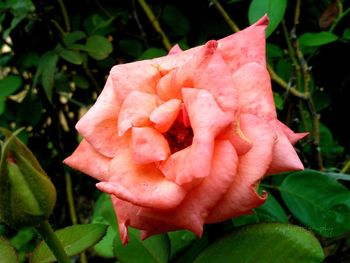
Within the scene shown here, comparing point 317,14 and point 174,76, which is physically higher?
point 174,76

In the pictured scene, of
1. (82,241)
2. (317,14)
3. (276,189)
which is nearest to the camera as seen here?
(82,241)

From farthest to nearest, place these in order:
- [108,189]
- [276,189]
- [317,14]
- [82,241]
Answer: [317,14]
[276,189]
[82,241]
[108,189]

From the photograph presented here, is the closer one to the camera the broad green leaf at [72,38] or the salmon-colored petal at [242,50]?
the salmon-colored petal at [242,50]

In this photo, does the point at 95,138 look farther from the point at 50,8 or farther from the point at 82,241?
the point at 50,8

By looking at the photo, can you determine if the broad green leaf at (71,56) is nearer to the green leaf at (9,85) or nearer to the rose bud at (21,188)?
the green leaf at (9,85)

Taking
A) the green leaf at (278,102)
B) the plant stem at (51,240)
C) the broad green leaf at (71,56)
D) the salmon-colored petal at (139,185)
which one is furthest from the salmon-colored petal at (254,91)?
the broad green leaf at (71,56)

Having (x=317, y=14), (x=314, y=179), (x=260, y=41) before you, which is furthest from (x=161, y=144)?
(x=317, y=14)

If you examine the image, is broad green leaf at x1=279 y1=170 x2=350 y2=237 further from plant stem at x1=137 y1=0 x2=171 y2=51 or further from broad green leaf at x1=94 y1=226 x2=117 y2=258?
plant stem at x1=137 y1=0 x2=171 y2=51

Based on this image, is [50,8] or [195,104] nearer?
[195,104]
